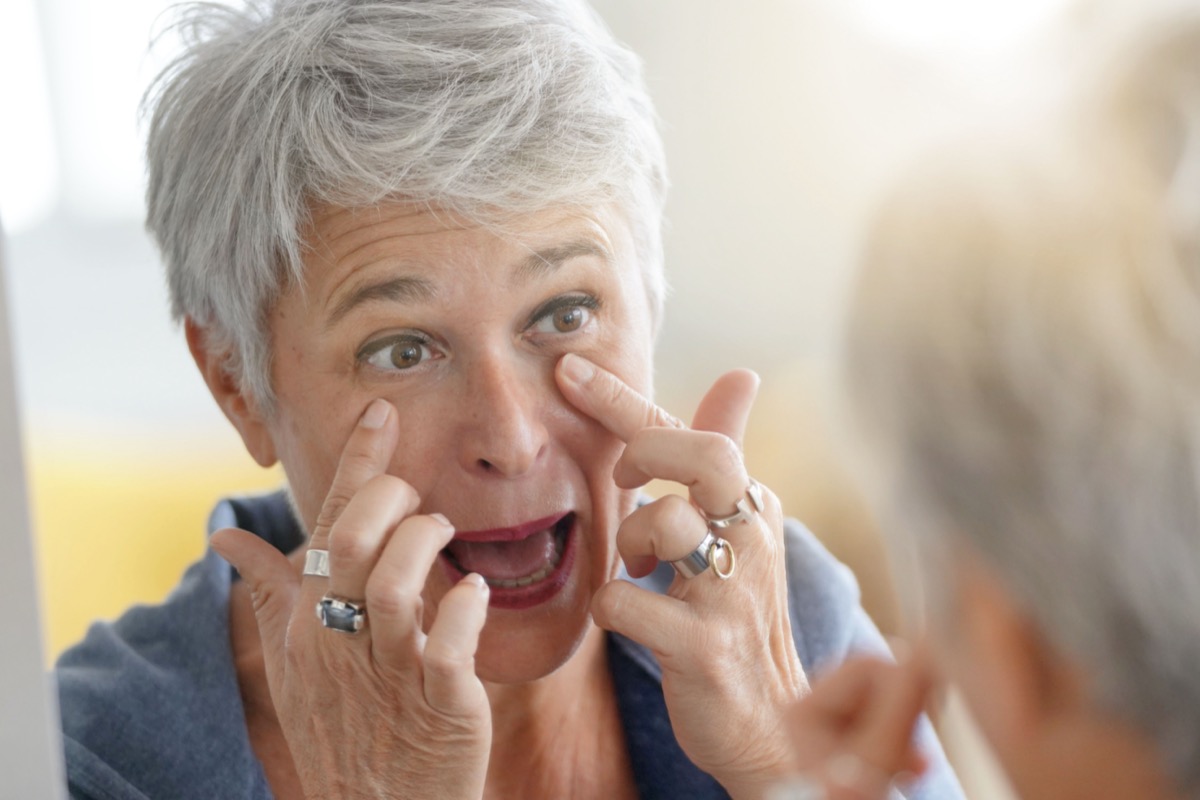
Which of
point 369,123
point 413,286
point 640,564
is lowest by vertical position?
point 640,564

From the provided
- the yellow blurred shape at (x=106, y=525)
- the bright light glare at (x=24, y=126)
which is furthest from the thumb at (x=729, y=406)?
the bright light glare at (x=24, y=126)

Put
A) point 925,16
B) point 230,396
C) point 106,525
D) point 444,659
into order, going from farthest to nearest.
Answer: point 925,16 → point 106,525 → point 230,396 → point 444,659

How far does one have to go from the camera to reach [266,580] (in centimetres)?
133

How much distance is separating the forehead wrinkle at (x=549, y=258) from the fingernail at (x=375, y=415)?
8.5 inches

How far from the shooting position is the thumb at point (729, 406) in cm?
139

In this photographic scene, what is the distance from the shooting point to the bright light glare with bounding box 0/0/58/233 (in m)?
3.05

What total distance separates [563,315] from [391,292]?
0.21 metres

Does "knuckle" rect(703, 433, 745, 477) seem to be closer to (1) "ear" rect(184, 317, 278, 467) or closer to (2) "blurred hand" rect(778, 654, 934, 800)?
(2) "blurred hand" rect(778, 654, 934, 800)

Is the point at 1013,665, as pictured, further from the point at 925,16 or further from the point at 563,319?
the point at 925,16

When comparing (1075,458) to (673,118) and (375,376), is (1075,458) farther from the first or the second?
(673,118)

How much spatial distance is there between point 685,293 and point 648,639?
2.71 meters

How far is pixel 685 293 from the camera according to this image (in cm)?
388

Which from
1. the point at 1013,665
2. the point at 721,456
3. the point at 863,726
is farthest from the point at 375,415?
the point at 1013,665

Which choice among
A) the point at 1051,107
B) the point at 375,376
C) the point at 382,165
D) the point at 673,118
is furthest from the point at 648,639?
the point at 673,118
